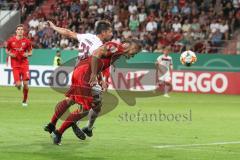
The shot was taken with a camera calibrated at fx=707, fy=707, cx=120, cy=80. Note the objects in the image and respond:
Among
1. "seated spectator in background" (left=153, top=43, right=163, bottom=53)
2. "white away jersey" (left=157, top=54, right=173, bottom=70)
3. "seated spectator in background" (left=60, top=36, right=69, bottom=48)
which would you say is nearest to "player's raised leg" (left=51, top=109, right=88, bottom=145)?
"white away jersey" (left=157, top=54, right=173, bottom=70)

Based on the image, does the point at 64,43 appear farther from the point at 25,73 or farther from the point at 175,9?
the point at 25,73

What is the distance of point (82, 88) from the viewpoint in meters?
13.0

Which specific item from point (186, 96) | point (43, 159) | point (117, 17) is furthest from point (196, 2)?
point (43, 159)

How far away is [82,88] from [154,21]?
75.6ft

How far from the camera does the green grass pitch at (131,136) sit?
1168 centimetres

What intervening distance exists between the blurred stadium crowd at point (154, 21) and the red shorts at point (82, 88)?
18853 millimetres

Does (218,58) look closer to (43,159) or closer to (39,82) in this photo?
(39,82)

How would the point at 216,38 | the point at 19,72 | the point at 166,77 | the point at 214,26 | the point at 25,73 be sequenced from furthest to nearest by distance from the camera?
the point at 214,26 → the point at 216,38 → the point at 166,77 → the point at 19,72 → the point at 25,73

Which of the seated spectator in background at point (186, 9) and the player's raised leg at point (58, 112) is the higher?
the seated spectator in background at point (186, 9)

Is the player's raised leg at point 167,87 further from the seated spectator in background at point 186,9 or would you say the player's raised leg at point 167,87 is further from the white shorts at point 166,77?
the seated spectator in background at point 186,9

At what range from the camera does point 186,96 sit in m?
29.6

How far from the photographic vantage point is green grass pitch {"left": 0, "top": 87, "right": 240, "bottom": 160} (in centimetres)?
1168

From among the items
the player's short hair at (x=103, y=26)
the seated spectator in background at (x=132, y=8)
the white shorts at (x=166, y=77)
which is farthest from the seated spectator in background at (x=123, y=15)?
the player's short hair at (x=103, y=26)

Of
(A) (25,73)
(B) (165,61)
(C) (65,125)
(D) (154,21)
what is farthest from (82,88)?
(D) (154,21)
